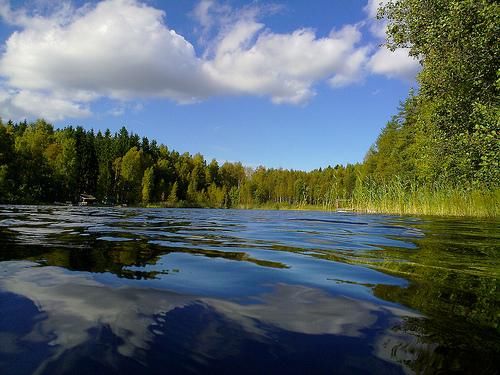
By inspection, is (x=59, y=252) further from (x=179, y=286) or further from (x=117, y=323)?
(x=117, y=323)

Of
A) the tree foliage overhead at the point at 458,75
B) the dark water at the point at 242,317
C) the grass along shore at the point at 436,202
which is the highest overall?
the tree foliage overhead at the point at 458,75

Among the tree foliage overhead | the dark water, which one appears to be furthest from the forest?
the dark water

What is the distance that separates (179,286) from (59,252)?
2.30 metres

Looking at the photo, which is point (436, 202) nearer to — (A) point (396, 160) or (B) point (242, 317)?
(B) point (242, 317)

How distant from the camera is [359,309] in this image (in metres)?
2.27

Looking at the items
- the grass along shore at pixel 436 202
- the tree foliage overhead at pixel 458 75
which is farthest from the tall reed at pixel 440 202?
the tree foliage overhead at pixel 458 75

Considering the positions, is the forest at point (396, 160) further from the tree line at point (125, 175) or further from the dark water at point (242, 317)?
the dark water at point (242, 317)

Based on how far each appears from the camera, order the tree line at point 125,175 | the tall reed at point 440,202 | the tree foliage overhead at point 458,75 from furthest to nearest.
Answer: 1. the tree line at point 125,175
2. the tall reed at point 440,202
3. the tree foliage overhead at point 458,75

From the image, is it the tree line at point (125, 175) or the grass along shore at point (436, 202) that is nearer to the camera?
the grass along shore at point (436, 202)

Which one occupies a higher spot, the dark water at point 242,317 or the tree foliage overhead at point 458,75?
the tree foliage overhead at point 458,75

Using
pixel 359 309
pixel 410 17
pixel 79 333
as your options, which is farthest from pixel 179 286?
pixel 410 17

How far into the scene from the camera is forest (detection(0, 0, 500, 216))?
12711mm

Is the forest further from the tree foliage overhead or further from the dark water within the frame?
the dark water

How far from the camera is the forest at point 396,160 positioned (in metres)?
12.7
